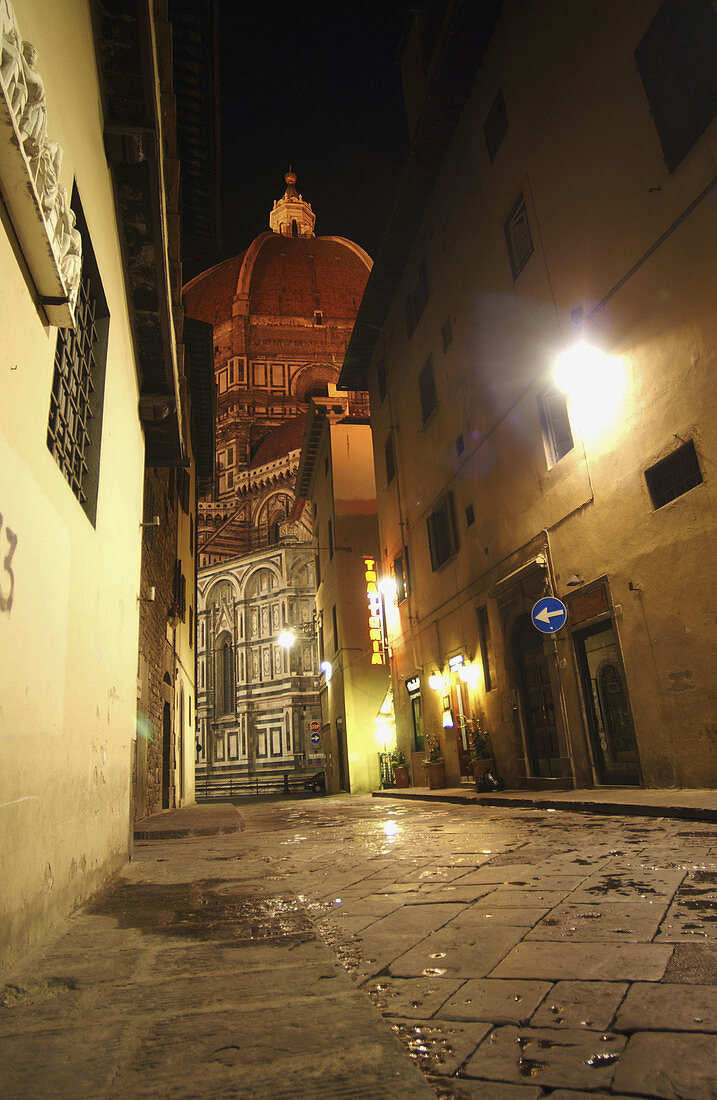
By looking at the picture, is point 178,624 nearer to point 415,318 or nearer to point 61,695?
point 415,318

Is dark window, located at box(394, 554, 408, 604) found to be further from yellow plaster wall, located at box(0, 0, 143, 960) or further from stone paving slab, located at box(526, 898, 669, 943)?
stone paving slab, located at box(526, 898, 669, 943)

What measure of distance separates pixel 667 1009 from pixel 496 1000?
512mm

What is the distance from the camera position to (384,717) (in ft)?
71.9

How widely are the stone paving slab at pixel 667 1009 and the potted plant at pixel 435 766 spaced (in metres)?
14.0

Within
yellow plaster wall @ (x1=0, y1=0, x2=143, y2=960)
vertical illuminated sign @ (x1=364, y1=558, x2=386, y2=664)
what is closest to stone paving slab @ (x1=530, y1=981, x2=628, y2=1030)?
yellow plaster wall @ (x1=0, y1=0, x2=143, y2=960)

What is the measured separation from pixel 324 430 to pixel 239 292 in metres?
38.4

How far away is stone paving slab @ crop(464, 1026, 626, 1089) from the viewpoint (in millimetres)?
1683

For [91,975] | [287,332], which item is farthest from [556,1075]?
[287,332]

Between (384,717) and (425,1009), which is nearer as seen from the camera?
(425,1009)

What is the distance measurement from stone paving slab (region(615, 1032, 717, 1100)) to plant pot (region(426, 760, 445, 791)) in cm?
1435

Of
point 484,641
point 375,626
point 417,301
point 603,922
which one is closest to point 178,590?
point 375,626

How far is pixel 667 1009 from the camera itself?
6.61 feet

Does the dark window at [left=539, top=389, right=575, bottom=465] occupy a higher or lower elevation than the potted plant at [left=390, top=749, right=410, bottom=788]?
higher

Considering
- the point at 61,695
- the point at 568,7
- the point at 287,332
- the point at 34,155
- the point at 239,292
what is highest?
the point at 239,292
